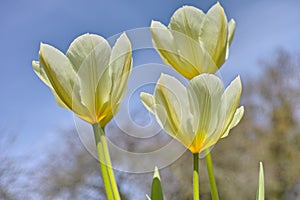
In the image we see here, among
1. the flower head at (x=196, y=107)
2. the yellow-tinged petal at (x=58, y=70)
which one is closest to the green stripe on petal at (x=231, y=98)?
the flower head at (x=196, y=107)

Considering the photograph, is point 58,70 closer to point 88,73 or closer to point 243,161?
point 88,73

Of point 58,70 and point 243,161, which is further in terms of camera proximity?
point 243,161

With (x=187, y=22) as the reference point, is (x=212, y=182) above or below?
below

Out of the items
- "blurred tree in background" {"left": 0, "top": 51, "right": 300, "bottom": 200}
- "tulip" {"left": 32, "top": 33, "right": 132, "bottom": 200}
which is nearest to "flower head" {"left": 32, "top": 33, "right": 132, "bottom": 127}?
"tulip" {"left": 32, "top": 33, "right": 132, "bottom": 200}

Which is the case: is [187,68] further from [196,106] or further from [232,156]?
[232,156]

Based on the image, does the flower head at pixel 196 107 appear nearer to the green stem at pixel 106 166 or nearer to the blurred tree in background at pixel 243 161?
the green stem at pixel 106 166

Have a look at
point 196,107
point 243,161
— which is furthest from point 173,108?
point 243,161

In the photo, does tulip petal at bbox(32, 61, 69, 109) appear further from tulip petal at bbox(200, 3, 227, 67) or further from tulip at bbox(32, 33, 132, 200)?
tulip petal at bbox(200, 3, 227, 67)
